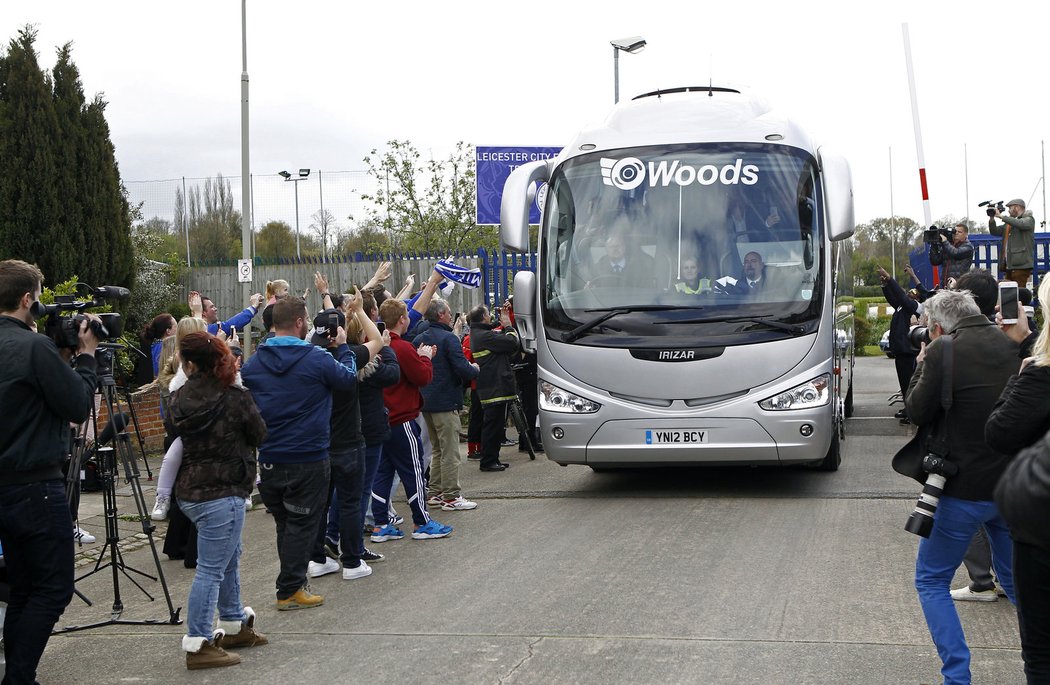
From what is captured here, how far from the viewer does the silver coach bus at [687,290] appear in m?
9.99

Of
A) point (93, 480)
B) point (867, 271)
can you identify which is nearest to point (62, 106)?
point (93, 480)

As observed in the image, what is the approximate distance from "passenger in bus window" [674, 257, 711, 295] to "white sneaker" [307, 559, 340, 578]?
4.00m

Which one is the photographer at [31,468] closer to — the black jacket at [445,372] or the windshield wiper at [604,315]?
the black jacket at [445,372]

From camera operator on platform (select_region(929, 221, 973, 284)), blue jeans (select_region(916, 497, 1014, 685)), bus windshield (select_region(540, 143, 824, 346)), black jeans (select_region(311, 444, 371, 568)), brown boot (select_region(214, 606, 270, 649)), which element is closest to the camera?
blue jeans (select_region(916, 497, 1014, 685))

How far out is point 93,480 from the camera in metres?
11.2

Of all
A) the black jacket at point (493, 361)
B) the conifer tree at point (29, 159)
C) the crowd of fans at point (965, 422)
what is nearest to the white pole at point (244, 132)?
the conifer tree at point (29, 159)

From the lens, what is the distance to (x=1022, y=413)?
14.1 ft

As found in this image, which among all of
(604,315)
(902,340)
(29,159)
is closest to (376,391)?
(604,315)

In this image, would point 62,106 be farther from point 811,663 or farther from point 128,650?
point 811,663

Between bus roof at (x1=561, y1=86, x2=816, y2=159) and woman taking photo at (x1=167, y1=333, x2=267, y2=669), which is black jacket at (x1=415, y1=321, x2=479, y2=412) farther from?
woman taking photo at (x1=167, y1=333, x2=267, y2=669)

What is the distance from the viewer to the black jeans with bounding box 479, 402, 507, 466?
A: 41.5 feet

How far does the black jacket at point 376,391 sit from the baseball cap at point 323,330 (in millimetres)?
828

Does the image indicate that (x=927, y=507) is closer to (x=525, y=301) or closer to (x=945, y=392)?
(x=945, y=392)


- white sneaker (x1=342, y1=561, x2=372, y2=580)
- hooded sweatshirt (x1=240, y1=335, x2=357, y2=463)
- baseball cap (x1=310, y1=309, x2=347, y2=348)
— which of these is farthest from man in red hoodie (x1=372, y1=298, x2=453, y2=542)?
hooded sweatshirt (x1=240, y1=335, x2=357, y2=463)
